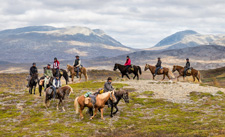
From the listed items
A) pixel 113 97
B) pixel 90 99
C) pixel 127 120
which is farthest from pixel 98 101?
pixel 127 120

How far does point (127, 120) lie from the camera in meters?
16.2

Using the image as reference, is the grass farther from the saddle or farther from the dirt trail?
the dirt trail

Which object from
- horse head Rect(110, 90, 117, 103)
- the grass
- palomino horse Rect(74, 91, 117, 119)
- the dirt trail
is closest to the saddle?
palomino horse Rect(74, 91, 117, 119)

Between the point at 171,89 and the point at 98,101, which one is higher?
the point at 98,101

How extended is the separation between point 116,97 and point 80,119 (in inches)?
111

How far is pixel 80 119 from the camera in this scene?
→ 16469 mm

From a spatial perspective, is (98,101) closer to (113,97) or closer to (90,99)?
(90,99)

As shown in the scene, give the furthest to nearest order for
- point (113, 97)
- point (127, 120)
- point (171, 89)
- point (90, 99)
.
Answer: point (171, 89)
point (113, 97)
point (127, 120)
point (90, 99)

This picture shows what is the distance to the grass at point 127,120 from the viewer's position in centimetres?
1389

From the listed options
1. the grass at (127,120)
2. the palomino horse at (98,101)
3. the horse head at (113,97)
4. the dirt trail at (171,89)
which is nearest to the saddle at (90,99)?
the palomino horse at (98,101)

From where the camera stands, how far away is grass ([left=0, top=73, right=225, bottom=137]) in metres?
13.9

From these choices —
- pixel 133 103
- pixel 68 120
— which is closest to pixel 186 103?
pixel 133 103

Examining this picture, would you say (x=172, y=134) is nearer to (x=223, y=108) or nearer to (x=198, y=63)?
(x=223, y=108)

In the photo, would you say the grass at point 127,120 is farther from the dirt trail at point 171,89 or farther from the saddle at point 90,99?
the dirt trail at point 171,89
